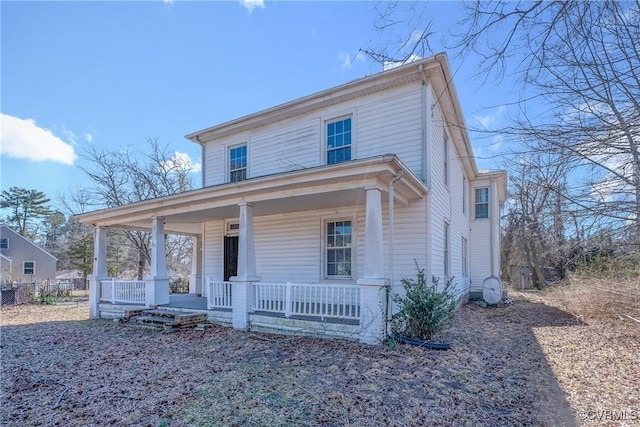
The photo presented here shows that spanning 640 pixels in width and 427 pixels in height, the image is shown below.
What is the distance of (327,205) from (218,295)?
11.5 feet

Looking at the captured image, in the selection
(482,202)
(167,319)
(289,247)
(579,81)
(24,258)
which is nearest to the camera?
(579,81)

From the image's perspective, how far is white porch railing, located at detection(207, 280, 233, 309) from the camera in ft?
28.2

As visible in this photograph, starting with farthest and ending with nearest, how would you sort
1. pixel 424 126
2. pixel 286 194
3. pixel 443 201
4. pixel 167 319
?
1. pixel 443 201
2. pixel 167 319
3. pixel 424 126
4. pixel 286 194

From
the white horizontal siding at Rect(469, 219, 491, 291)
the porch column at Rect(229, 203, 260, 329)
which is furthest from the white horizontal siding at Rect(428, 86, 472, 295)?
the porch column at Rect(229, 203, 260, 329)

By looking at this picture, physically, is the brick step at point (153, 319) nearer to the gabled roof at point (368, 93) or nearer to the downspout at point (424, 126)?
the gabled roof at point (368, 93)

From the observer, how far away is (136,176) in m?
19.9

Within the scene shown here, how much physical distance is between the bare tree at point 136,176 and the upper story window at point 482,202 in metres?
16.4

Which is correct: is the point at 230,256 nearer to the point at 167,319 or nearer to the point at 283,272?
the point at 283,272

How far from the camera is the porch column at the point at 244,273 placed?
25.2 ft

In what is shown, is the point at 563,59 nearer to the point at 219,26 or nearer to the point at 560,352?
the point at 560,352

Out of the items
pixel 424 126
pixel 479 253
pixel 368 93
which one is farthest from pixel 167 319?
pixel 479 253

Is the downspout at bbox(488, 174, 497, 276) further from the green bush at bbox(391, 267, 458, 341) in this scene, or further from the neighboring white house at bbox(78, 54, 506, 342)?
the green bush at bbox(391, 267, 458, 341)

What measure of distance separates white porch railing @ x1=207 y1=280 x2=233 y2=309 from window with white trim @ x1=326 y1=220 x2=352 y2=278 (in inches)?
102

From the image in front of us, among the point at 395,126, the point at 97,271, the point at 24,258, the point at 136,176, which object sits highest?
the point at 136,176
